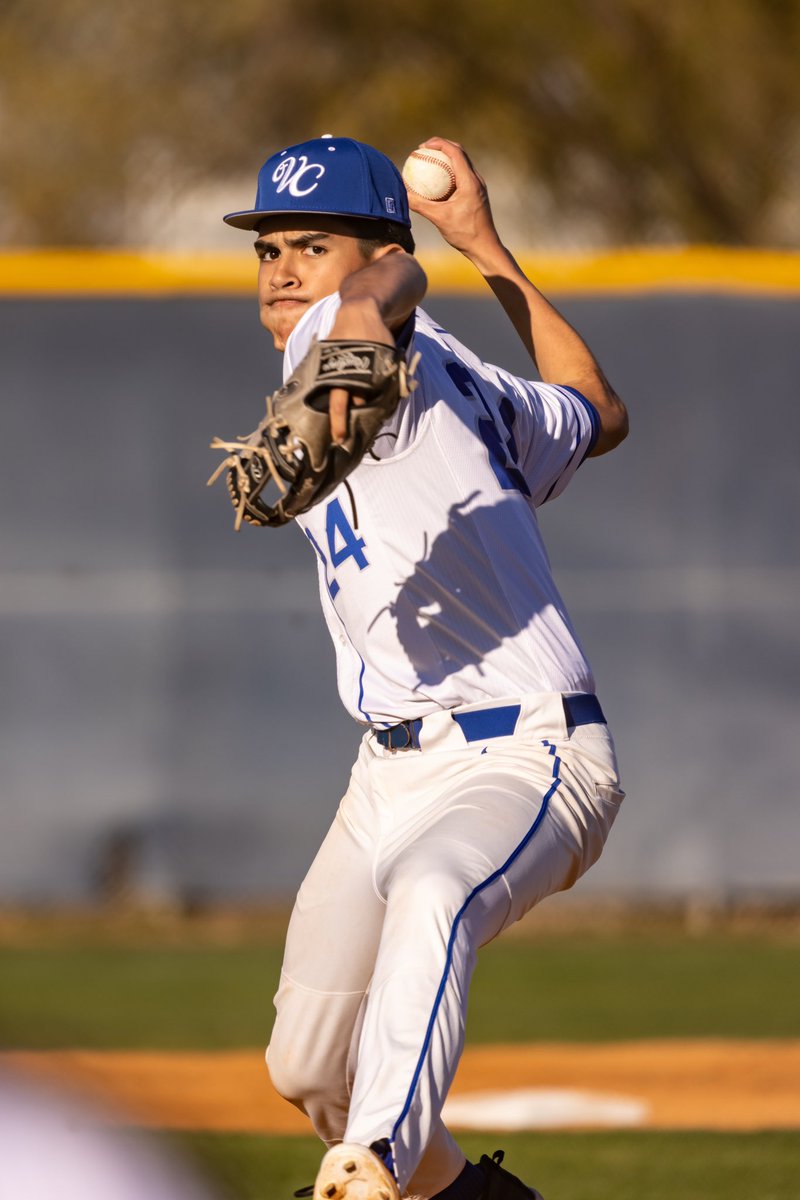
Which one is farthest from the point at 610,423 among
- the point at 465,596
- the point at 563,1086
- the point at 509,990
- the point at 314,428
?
the point at 509,990

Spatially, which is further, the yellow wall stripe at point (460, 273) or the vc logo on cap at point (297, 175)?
the yellow wall stripe at point (460, 273)

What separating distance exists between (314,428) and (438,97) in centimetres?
866

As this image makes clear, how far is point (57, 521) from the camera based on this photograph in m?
7.34

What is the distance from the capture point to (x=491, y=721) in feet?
8.47

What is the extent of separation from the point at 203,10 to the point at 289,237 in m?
8.44

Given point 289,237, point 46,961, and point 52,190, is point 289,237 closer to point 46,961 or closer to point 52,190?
point 46,961

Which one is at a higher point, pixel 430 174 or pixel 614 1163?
pixel 430 174

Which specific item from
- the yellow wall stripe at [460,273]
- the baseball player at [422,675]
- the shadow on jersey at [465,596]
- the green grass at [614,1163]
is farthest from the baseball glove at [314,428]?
the yellow wall stripe at [460,273]

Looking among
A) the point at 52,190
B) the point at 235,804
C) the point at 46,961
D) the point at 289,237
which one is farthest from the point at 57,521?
the point at 289,237

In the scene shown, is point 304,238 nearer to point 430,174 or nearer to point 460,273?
point 430,174

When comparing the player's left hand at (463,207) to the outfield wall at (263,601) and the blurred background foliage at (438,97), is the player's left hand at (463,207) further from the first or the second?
the blurred background foliage at (438,97)

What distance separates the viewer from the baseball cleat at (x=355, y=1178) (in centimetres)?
208

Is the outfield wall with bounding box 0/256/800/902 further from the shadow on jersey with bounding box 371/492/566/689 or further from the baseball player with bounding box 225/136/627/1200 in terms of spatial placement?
the shadow on jersey with bounding box 371/492/566/689

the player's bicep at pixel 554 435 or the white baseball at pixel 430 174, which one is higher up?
the white baseball at pixel 430 174
